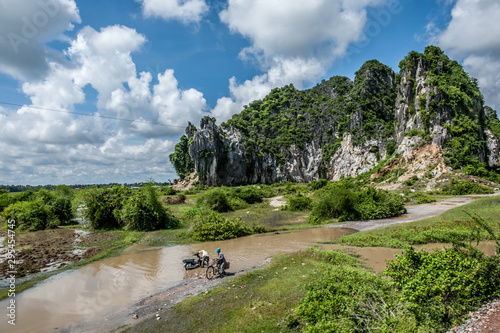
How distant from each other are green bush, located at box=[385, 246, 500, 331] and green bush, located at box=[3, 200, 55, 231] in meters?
30.7

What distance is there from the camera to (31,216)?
1011 inches

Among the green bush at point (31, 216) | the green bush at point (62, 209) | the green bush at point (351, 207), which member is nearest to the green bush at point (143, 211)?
the green bush at point (31, 216)

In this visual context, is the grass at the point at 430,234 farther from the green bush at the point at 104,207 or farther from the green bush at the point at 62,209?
the green bush at the point at 62,209

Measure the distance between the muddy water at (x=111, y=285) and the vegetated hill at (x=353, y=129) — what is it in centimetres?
4795

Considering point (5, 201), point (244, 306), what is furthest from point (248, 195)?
point (244, 306)

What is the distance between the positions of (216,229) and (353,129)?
7726 cm

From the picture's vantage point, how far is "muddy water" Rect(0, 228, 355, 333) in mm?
8445

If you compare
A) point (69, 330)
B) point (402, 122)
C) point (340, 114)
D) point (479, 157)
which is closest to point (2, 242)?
point (69, 330)

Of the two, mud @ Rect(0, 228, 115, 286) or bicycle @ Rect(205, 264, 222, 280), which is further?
mud @ Rect(0, 228, 115, 286)

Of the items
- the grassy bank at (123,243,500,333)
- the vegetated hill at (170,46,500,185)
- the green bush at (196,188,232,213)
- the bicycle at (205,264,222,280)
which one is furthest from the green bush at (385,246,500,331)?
the vegetated hill at (170,46,500,185)

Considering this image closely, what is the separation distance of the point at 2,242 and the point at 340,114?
97454 mm

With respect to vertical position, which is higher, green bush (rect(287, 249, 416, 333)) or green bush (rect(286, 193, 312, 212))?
green bush (rect(286, 193, 312, 212))

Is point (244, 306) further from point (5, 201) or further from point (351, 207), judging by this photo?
point (5, 201)

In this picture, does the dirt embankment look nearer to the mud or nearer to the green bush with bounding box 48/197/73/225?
the mud
